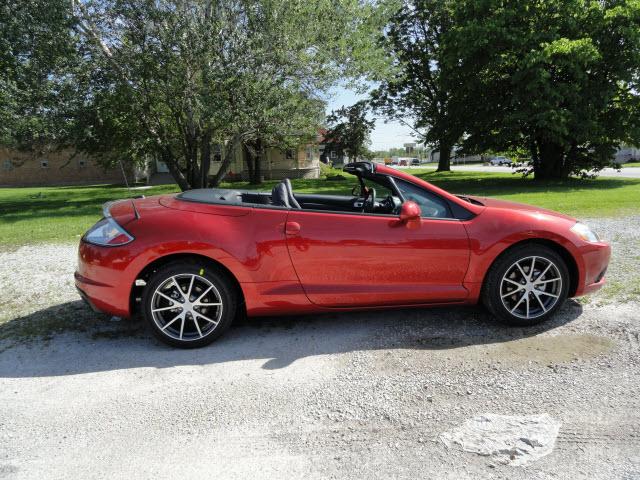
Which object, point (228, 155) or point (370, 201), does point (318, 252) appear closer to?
point (370, 201)

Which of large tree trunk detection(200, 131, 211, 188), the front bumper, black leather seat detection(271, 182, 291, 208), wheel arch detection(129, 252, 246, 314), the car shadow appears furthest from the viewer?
large tree trunk detection(200, 131, 211, 188)

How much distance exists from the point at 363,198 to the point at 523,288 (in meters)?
1.69

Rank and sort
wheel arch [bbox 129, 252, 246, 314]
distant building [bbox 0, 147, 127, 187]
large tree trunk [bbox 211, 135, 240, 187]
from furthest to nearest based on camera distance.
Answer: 1. distant building [bbox 0, 147, 127, 187]
2. large tree trunk [bbox 211, 135, 240, 187]
3. wheel arch [bbox 129, 252, 246, 314]

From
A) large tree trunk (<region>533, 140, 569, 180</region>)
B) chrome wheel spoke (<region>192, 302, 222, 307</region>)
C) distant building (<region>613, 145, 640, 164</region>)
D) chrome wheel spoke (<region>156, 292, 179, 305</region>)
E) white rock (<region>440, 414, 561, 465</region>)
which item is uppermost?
distant building (<region>613, 145, 640, 164</region>)

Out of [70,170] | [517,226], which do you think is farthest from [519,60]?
[70,170]

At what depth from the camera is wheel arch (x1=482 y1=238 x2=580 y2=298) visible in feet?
13.1

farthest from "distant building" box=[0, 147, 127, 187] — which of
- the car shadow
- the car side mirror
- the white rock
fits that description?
the white rock

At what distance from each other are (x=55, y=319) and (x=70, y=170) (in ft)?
140

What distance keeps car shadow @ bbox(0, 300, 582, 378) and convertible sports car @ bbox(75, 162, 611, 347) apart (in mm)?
211

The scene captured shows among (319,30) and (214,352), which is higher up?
(319,30)

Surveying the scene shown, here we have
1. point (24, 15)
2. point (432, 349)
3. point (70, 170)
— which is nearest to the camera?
point (432, 349)

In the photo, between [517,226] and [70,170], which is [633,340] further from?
[70,170]

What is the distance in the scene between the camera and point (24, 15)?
14.4 m

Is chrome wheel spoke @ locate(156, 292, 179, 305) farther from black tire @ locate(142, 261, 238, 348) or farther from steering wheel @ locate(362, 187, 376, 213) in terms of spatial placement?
steering wheel @ locate(362, 187, 376, 213)
